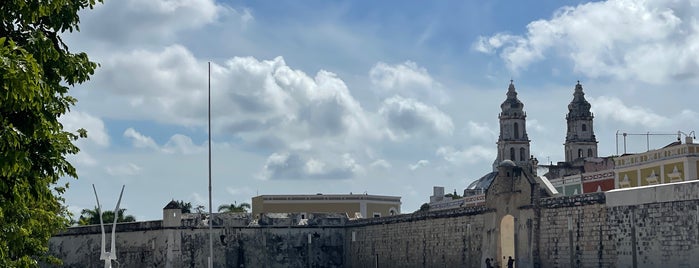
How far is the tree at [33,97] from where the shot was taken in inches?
429

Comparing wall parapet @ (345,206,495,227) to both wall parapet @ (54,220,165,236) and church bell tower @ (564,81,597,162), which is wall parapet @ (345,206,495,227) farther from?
church bell tower @ (564,81,597,162)

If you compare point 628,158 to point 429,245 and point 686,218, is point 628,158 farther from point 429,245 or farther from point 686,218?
point 686,218

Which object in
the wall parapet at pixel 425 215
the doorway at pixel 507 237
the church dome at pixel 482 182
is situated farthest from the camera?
the church dome at pixel 482 182

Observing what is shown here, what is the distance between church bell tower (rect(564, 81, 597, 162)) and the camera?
103438 millimetres

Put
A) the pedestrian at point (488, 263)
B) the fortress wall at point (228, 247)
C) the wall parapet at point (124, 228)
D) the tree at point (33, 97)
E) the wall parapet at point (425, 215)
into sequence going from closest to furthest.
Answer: the tree at point (33, 97) → the pedestrian at point (488, 263) → the wall parapet at point (425, 215) → the fortress wall at point (228, 247) → the wall parapet at point (124, 228)

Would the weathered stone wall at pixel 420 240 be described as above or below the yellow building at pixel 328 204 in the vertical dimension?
below

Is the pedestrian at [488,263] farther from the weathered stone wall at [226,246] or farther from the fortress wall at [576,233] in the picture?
the weathered stone wall at [226,246]

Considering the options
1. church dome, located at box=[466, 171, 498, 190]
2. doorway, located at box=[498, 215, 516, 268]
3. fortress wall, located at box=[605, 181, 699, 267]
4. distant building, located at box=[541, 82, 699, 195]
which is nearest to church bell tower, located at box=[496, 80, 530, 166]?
church dome, located at box=[466, 171, 498, 190]

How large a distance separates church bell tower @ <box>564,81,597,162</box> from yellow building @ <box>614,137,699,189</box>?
45.9 m

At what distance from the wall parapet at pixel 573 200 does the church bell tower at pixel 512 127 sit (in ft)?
217

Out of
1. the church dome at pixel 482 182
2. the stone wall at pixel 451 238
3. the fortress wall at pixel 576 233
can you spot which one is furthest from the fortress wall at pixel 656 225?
the church dome at pixel 482 182

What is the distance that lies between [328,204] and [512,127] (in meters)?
32.4

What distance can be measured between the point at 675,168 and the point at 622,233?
61.8ft

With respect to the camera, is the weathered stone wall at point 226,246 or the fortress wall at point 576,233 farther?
A: the weathered stone wall at point 226,246
